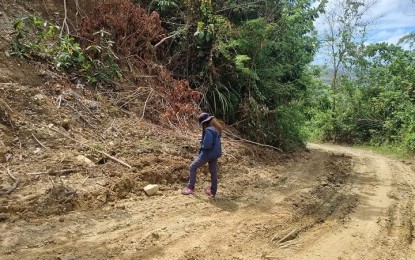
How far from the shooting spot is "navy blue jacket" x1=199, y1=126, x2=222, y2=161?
6.31 meters

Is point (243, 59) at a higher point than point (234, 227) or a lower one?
higher

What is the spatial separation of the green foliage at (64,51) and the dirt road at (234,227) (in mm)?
3638

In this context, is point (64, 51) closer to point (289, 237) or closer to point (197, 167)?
point (197, 167)

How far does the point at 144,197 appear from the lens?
6.05 meters

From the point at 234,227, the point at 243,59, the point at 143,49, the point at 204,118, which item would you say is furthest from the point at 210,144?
the point at 143,49

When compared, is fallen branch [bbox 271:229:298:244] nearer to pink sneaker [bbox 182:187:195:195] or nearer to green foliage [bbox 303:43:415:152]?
pink sneaker [bbox 182:187:195:195]

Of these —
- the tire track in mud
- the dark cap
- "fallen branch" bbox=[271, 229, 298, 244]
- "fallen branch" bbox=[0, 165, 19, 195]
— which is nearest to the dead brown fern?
the dark cap

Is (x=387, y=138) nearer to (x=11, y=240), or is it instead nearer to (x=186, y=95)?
(x=186, y=95)

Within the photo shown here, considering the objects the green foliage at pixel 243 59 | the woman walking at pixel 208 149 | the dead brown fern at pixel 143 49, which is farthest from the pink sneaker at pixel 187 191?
the green foliage at pixel 243 59

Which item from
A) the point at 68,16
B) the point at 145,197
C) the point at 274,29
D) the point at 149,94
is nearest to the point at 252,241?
the point at 145,197

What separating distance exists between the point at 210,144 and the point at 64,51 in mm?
4601

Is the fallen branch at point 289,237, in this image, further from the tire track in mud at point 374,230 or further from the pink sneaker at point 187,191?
the pink sneaker at point 187,191

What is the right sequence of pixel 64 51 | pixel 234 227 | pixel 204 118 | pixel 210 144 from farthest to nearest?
pixel 64 51, pixel 204 118, pixel 210 144, pixel 234 227

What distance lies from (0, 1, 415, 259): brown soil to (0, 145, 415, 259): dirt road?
0.02 meters
